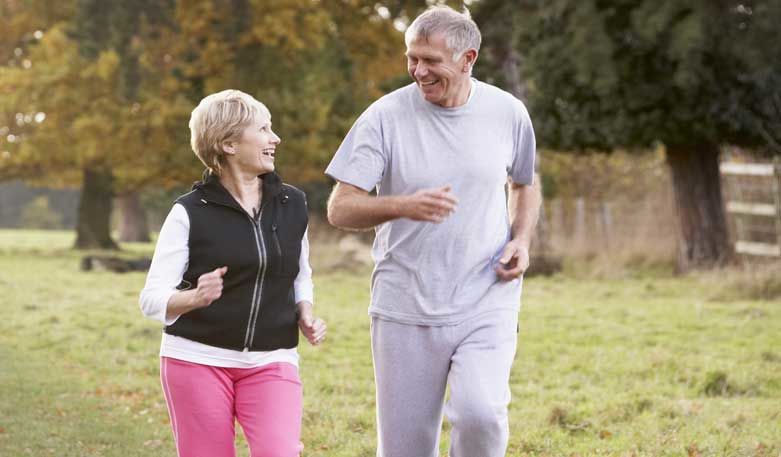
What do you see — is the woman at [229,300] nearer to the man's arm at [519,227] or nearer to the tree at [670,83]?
the man's arm at [519,227]

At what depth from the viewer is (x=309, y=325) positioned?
444 cm

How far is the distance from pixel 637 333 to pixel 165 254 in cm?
863

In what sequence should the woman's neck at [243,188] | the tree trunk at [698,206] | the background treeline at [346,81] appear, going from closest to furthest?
1. the woman's neck at [243,188]
2. the background treeline at [346,81]
3. the tree trunk at [698,206]

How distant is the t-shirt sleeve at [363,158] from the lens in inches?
170

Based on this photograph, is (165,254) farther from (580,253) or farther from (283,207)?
(580,253)

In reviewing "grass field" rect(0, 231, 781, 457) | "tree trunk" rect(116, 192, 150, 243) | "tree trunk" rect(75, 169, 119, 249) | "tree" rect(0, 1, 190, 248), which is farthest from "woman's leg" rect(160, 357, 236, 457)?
"tree trunk" rect(116, 192, 150, 243)

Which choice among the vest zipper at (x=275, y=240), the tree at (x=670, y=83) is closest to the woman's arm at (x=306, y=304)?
the vest zipper at (x=275, y=240)

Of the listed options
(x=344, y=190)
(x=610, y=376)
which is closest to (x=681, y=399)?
(x=610, y=376)

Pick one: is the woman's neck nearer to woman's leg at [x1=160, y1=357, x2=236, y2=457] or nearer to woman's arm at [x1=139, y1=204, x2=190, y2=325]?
woman's arm at [x1=139, y1=204, x2=190, y2=325]

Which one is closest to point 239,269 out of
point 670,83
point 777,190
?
point 670,83

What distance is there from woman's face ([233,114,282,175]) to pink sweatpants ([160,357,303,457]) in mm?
748

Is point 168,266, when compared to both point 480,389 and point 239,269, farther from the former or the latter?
point 480,389

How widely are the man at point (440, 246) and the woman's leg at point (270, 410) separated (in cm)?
41

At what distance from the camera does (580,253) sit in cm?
2247
